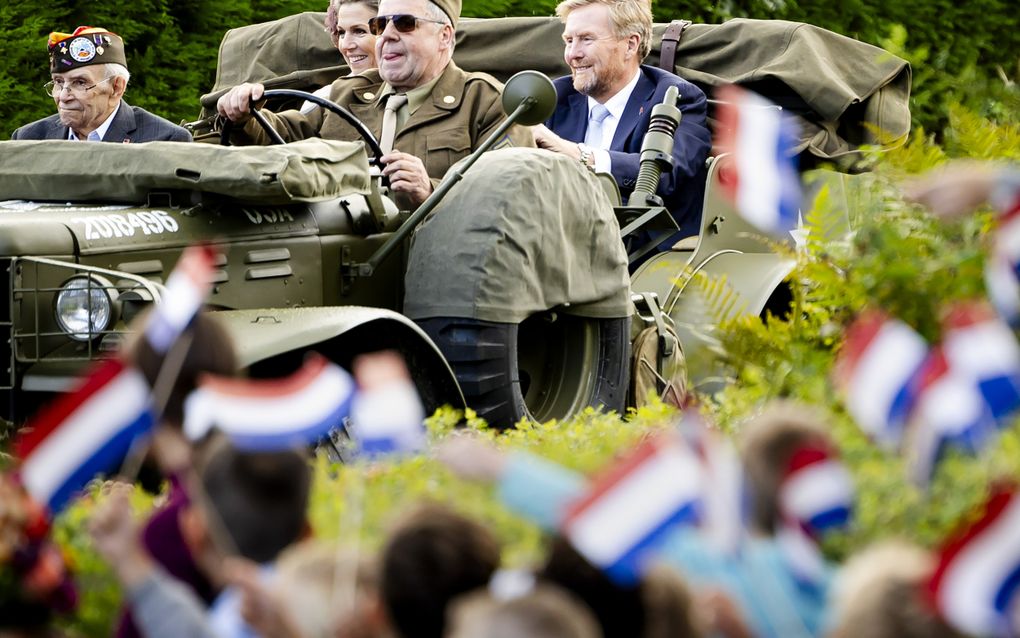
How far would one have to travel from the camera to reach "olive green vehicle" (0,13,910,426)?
5316mm

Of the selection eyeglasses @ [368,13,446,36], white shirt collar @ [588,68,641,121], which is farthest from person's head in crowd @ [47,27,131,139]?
white shirt collar @ [588,68,641,121]

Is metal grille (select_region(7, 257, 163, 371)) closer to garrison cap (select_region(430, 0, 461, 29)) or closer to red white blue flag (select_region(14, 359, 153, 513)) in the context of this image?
red white blue flag (select_region(14, 359, 153, 513))

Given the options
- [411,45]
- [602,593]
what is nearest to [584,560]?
[602,593]

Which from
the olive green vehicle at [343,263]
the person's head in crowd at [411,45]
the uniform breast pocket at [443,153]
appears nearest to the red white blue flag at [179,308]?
the olive green vehicle at [343,263]

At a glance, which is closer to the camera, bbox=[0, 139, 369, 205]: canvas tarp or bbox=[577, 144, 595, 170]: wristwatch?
bbox=[0, 139, 369, 205]: canvas tarp

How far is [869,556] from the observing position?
2707 millimetres

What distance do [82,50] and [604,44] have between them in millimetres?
2474

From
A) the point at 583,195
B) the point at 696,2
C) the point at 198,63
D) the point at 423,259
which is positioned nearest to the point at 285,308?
Answer: the point at 423,259

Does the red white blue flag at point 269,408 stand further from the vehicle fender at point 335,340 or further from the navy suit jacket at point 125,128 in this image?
the navy suit jacket at point 125,128

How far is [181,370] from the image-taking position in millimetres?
3158

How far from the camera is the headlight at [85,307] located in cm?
512

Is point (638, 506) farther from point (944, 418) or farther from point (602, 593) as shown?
point (944, 418)

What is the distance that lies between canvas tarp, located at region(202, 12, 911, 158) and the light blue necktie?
74 cm

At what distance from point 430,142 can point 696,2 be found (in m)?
7.04
